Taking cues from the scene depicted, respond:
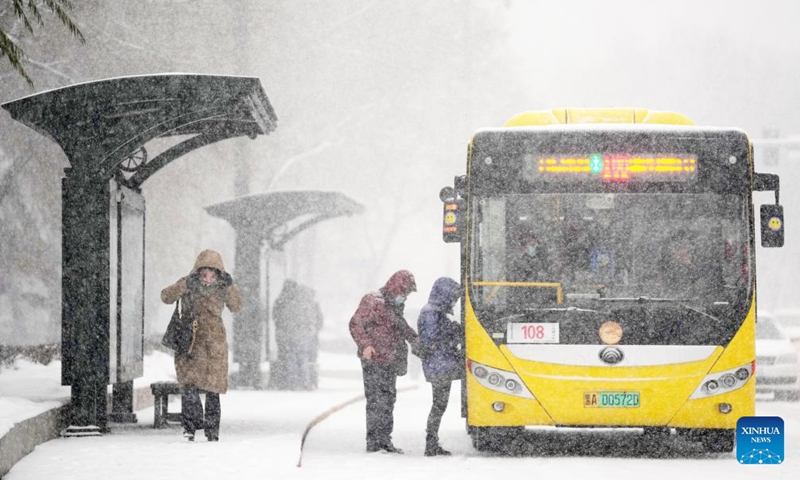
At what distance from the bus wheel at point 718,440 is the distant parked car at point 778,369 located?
9251 millimetres

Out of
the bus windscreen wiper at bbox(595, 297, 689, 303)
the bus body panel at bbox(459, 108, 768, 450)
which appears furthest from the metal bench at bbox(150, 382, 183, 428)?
the bus windscreen wiper at bbox(595, 297, 689, 303)

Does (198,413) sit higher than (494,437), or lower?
higher

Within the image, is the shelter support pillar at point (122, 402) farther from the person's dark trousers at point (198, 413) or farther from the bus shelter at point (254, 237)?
the bus shelter at point (254, 237)

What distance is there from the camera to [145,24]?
96.1 feet

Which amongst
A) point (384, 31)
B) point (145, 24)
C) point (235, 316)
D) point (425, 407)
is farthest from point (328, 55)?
point (425, 407)

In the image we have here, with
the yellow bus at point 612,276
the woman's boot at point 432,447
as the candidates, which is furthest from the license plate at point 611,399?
the woman's boot at point 432,447

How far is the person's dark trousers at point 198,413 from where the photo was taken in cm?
1313

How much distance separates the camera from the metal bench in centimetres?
1501

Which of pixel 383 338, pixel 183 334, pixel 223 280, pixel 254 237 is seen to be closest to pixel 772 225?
pixel 383 338

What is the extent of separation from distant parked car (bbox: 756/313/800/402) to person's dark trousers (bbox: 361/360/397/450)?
10.4 m

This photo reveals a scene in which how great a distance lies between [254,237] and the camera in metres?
24.2

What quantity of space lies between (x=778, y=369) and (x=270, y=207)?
26.3 feet

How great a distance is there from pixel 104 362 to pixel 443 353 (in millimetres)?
3192

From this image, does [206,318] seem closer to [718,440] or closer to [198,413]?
[198,413]
